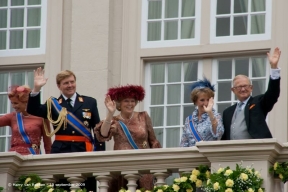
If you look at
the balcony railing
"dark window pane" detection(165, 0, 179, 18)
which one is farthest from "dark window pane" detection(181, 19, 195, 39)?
the balcony railing

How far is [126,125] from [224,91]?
3.20 metres

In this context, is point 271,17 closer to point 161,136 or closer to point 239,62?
point 239,62

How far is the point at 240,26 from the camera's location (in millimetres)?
22547

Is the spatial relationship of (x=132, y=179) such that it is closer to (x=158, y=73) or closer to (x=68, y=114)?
(x=68, y=114)

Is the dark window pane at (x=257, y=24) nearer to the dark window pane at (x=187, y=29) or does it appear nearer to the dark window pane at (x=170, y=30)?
the dark window pane at (x=187, y=29)

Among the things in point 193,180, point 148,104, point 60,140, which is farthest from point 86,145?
point 148,104

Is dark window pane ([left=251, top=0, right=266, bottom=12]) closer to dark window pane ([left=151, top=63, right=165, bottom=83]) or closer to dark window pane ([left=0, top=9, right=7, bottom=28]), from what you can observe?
dark window pane ([left=151, top=63, right=165, bottom=83])

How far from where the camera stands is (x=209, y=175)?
59.7ft

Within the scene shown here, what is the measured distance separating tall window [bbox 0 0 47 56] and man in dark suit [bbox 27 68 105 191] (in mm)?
3519

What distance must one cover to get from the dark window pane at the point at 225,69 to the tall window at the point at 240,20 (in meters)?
0.31

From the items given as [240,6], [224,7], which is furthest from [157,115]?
[240,6]

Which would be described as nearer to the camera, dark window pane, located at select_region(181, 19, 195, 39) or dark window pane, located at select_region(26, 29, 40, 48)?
dark window pane, located at select_region(181, 19, 195, 39)

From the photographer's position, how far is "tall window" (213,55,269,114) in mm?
22125

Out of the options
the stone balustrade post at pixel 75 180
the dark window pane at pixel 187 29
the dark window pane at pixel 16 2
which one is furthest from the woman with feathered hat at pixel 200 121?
the dark window pane at pixel 16 2
